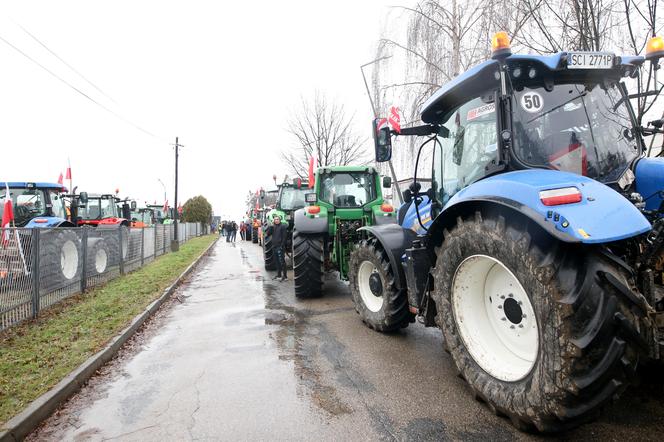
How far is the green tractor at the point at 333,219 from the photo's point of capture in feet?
24.7

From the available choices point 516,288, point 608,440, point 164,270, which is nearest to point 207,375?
point 516,288

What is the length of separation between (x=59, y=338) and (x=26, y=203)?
22.6ft

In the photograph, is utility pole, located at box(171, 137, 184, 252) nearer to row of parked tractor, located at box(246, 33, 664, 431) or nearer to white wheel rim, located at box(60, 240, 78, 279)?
white wheel rim, located at box(60, 240, 78, 279)

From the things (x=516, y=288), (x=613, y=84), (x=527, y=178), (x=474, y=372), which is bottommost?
(x=474, y=372)

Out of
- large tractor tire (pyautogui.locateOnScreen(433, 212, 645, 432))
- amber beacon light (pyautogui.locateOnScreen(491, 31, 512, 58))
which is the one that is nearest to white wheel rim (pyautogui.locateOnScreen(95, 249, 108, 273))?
large tractor tire (pyautogui.locateOnScreen(433, 212, 645, 432))

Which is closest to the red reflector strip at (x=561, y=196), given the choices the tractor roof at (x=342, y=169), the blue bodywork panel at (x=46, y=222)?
the tractor roof at (x=342, y=169)

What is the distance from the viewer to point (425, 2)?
12289 mm

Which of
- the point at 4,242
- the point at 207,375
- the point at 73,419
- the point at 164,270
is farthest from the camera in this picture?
the point at 164,270

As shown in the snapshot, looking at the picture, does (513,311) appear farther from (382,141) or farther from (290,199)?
(290,199)

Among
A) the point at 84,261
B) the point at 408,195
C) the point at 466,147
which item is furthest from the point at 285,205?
the point at 466,147

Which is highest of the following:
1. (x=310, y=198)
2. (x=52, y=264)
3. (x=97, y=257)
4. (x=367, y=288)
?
(x=310, y=198)

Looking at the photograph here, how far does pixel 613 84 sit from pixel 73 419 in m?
5.29

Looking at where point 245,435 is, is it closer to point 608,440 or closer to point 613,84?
point 608,440

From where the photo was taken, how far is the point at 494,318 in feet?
10.1
